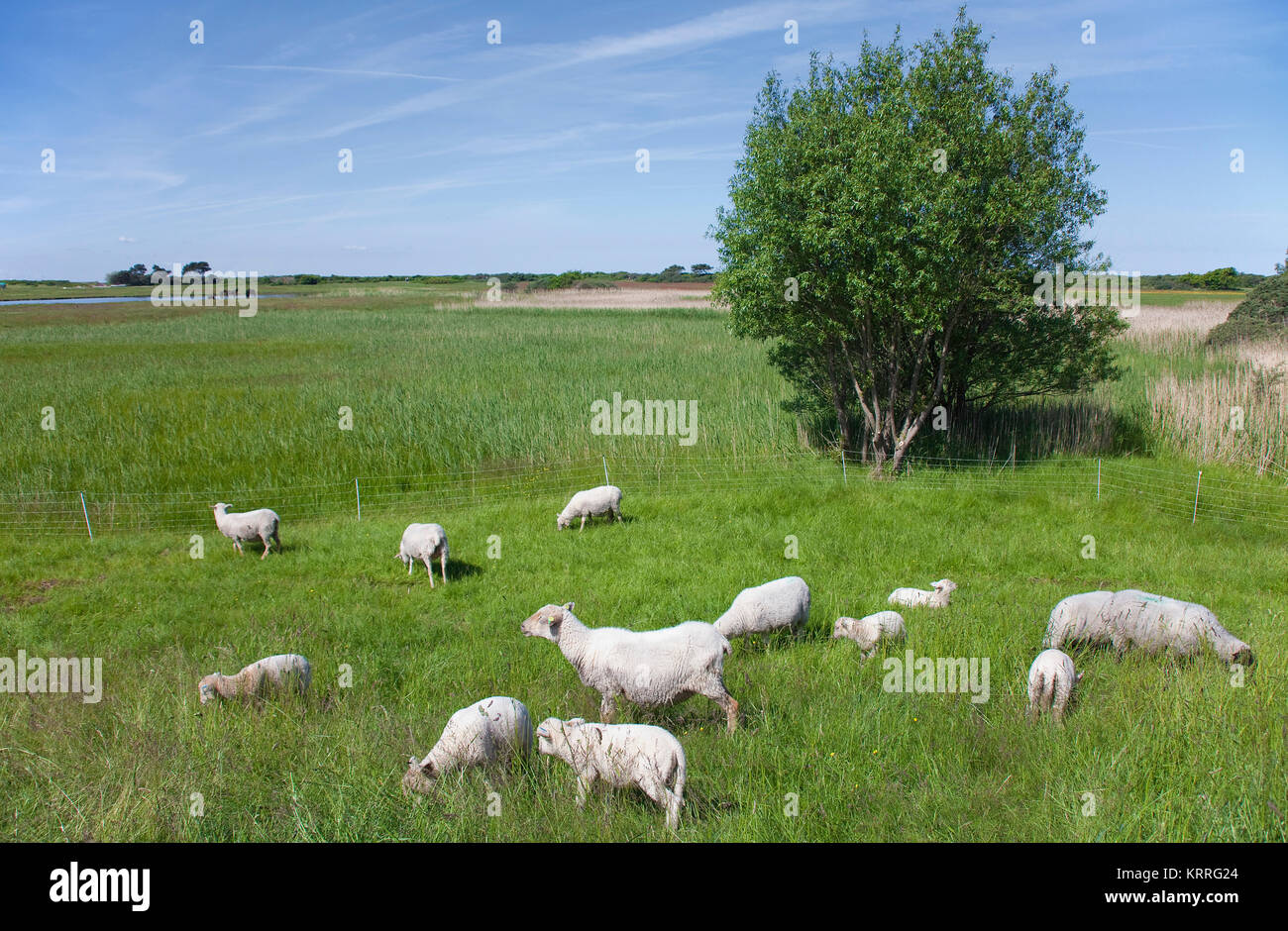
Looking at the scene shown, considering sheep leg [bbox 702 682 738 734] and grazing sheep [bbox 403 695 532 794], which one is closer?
grazing sheep [bbox 403 695 532 794]

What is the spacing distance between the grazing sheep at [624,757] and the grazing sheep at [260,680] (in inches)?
144

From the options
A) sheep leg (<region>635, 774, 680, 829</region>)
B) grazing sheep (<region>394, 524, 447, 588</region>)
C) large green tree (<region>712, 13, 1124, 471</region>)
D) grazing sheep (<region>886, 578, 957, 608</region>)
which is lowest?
grazing sheep (<region>886, 578, 957, 608</region>)

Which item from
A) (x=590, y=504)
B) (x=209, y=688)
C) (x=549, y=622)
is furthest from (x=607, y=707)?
(x=590, y=504)

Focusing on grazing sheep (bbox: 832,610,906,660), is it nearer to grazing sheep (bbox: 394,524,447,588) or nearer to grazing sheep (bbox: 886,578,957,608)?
grazing sheep (bbox: 886,578,957,608)

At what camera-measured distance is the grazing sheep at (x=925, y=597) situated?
31.7 ft

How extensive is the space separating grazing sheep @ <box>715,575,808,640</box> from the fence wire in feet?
24.8

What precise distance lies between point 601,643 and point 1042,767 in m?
3.57

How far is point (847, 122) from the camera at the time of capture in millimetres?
16125

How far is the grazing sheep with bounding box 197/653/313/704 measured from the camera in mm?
7219

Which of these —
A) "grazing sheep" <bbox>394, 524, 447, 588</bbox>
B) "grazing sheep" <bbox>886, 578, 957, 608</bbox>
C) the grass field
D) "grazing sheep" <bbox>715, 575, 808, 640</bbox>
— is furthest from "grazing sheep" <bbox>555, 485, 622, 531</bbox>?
"grazing sheep" <bbox>886, 578, 957, 608</bbox>

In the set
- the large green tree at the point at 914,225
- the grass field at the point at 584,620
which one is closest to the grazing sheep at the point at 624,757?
the grass field at the point at 584,620

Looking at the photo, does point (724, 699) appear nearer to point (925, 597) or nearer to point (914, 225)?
point (925, 597)

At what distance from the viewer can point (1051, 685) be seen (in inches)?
245
